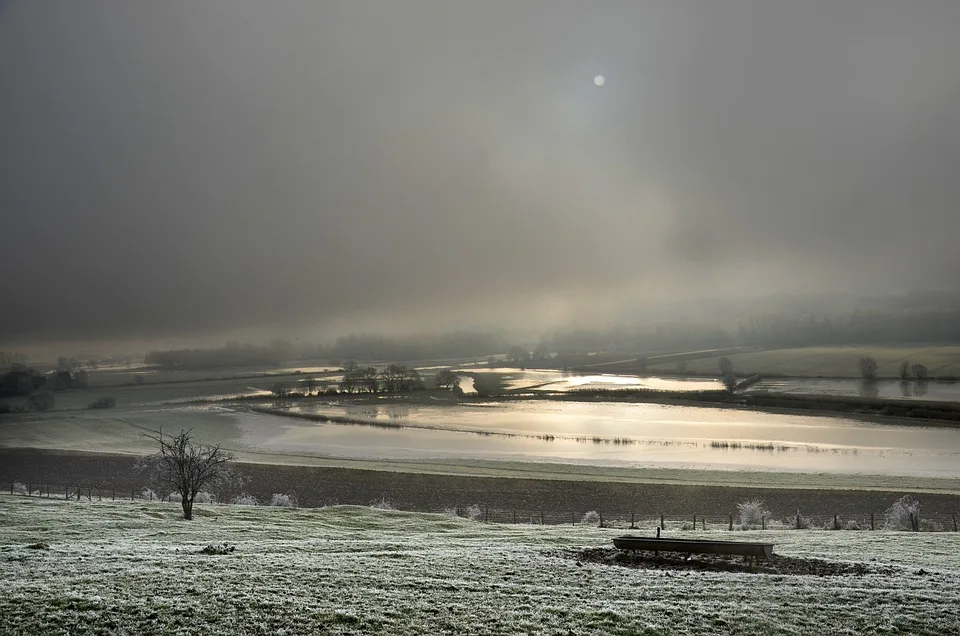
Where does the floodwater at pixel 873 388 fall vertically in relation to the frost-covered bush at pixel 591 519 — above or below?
above

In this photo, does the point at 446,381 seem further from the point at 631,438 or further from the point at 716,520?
the point at 716,520

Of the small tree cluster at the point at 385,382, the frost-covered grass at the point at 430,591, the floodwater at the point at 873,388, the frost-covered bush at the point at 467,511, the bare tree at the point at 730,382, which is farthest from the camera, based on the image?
the small tree cluster at the point at 385,382

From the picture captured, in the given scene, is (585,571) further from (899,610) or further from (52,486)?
(52,486)

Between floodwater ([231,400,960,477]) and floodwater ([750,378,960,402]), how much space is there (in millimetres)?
13582

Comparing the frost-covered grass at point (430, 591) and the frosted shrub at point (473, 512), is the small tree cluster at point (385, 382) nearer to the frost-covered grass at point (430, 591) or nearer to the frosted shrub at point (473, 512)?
the frosted shrub at point (473, 512)

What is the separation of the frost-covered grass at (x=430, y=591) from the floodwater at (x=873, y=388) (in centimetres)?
9492

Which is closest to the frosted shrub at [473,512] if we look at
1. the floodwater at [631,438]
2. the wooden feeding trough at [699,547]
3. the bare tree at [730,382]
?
the wooden feeding trough at [699,547]

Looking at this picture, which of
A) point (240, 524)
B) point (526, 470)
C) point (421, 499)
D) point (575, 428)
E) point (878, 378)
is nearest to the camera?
point (240, 524)

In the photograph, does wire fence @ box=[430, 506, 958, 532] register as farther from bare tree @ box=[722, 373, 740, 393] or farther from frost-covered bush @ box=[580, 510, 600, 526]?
bare tree @ box=[722, 373, 740, 393]

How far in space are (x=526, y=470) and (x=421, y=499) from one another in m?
18.1

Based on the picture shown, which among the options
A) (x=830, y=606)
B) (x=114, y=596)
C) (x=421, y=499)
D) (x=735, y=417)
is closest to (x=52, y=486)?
(x=421, y=499)

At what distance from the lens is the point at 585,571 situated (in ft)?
63.9

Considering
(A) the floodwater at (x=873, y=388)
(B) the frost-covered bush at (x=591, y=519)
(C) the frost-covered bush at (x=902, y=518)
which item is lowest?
(B) the frost-covered bush at (x=591, y=519)

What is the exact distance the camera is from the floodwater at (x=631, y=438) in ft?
239
